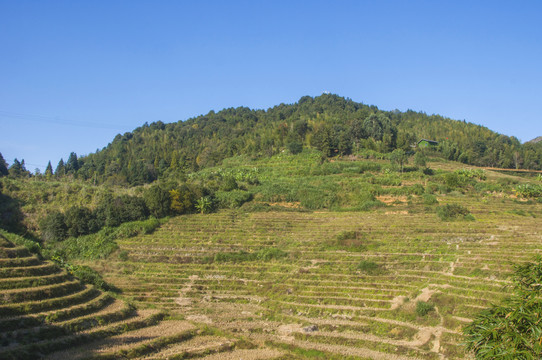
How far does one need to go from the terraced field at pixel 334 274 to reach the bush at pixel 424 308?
5 centimetres

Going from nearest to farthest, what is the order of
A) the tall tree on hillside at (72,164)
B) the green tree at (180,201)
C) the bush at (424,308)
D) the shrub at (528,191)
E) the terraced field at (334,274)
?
the terraced field at (334,274) < the bush at (424,308) < the green tree at (180,201) < the shrub at (528,191) < the tall tree on hillside at (72,164)

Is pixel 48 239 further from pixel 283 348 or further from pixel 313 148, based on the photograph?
pixel 313 148

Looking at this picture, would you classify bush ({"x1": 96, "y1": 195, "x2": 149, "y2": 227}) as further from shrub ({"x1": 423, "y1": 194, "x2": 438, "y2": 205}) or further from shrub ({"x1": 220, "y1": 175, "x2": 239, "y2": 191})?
shrub ({"x1": 423, "y1": 194, "x2": 438, "y2": 205})

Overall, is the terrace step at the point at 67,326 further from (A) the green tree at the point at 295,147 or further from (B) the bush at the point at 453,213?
(A) the green tree at the point at 295,147

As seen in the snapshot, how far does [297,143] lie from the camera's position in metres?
69.2

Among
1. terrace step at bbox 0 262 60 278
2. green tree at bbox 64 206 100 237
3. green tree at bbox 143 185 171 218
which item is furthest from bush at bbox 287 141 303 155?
terrace step at bbox 0 262 60 278

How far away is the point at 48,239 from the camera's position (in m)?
38.9

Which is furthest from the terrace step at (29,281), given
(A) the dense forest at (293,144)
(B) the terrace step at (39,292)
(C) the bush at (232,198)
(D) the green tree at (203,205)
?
(A) the dense forest at (293,144)

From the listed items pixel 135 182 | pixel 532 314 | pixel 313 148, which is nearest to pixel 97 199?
pixel 135 182

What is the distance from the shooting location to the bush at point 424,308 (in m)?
20.9

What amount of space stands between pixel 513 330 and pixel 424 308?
52.9 ft

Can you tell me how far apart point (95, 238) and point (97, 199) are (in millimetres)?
6844

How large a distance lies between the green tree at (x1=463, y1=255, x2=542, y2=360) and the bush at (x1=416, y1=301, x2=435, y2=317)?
15.3 m

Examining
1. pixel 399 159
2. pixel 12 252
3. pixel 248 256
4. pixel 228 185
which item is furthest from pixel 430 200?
pixel 12 252
